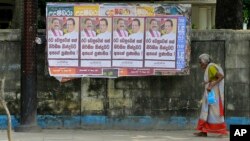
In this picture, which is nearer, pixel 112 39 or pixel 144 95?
pixel 112 39

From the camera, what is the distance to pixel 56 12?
426 inches

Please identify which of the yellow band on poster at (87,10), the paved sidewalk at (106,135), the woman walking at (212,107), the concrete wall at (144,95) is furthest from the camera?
the concrete wall at (144,95)

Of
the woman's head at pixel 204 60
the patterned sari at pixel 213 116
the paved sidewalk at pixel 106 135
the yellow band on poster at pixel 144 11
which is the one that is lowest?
the paved sidewalk at pixel 106 135

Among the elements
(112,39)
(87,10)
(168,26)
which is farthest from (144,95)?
(87,10)

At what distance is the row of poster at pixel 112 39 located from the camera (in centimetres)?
1082

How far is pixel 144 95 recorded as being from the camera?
11.0m

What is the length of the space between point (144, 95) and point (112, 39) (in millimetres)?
1267

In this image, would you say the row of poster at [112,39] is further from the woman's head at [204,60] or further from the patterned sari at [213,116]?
the patterned sari at [213,116]

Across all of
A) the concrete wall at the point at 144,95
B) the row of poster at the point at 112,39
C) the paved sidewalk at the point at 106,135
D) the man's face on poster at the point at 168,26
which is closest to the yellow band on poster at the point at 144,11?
the row of poster at the point at 112,39

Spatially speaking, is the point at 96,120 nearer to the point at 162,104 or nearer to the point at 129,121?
the point at 129,121

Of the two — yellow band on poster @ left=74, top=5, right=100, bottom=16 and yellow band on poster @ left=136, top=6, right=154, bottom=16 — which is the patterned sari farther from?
yellow band on poster @ left=74, top=5, right=100, bottom=16

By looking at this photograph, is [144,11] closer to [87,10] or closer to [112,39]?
[112,39]

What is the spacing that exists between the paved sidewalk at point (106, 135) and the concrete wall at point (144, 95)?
9.1 inches

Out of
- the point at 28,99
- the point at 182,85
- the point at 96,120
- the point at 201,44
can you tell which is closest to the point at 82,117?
the point at 96,120
